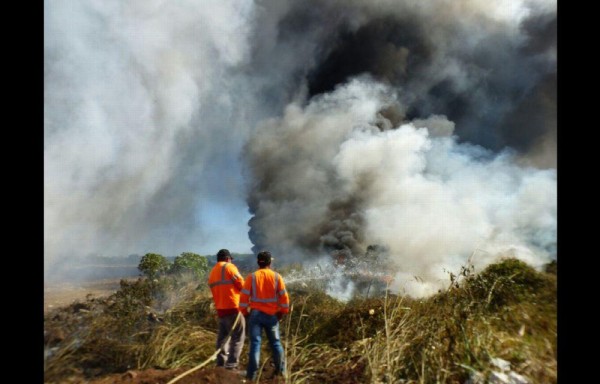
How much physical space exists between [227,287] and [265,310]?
1058 millimetres

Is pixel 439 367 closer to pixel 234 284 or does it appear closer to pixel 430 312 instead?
pixel 430 312

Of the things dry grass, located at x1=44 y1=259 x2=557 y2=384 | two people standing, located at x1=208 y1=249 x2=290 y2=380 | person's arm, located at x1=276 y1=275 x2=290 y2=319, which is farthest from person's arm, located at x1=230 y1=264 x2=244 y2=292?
dry grass, located at x1=44 y1=259 x2=557 y2=384

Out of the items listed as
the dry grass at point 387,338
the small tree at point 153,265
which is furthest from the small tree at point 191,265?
the dry grass at point 387,338

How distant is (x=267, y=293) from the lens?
7410 millimetres

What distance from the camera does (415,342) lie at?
6.64m

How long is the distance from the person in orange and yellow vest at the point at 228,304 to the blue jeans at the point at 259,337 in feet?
2.26

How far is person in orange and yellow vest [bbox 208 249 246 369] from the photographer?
26.6ft

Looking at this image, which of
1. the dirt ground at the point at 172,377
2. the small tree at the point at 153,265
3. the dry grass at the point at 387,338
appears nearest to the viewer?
the dry grass at the point at 387,338

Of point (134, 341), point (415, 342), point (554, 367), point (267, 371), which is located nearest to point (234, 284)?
point (267, 371)

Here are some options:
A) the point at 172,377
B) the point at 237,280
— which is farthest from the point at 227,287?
the point at 172,377

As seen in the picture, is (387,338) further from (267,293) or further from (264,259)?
(264,259)

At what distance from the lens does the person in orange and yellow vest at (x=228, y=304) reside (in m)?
8.09

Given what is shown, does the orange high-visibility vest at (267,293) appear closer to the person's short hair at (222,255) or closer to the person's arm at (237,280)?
the person's arm at (237,280)

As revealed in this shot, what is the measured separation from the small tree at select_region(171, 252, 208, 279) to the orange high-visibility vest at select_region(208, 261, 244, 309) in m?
7.86
